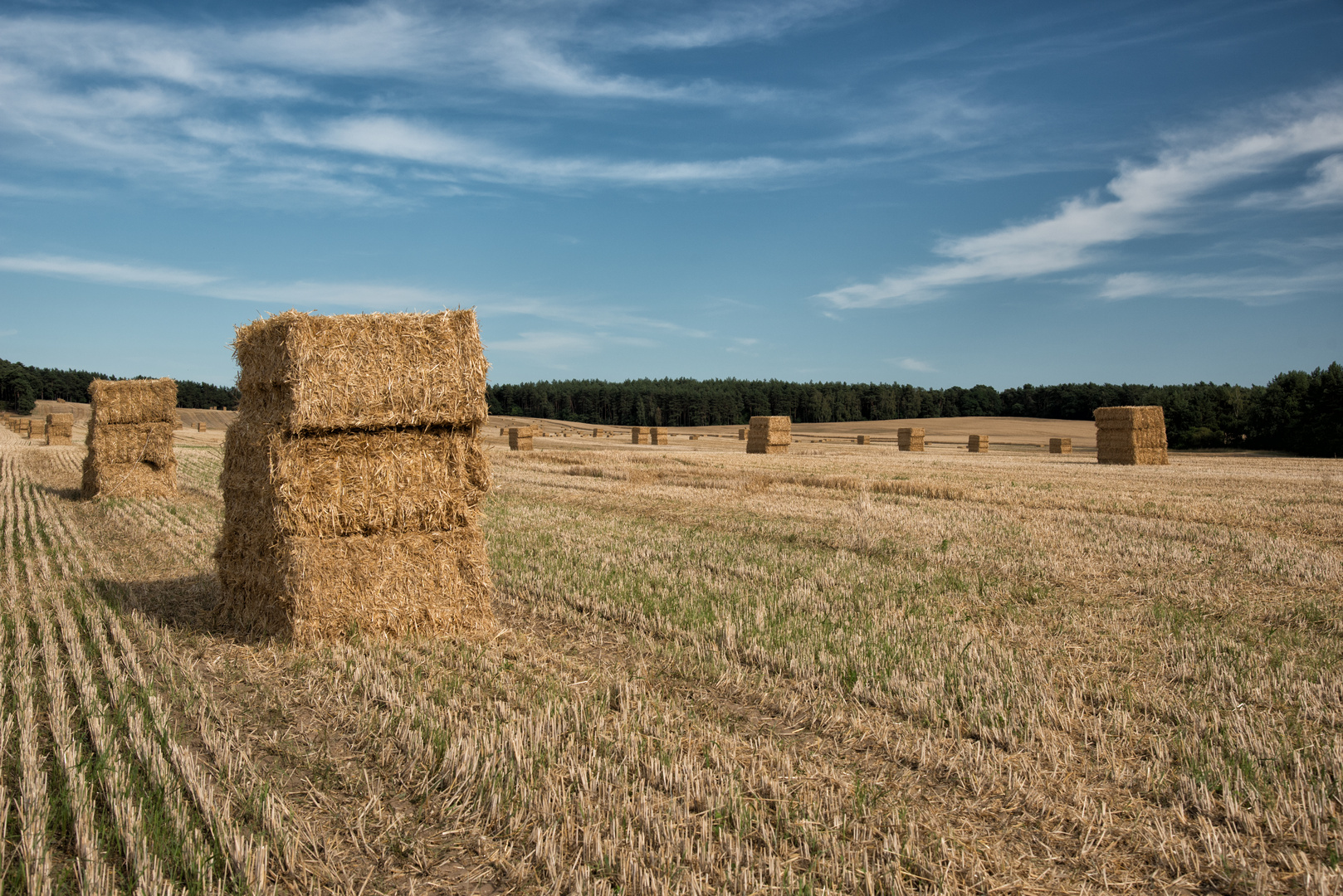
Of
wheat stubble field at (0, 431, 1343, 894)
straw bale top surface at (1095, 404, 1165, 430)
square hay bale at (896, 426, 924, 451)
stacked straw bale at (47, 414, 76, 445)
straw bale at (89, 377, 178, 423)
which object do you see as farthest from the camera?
square hay bale at (896, 426, 924, 451)

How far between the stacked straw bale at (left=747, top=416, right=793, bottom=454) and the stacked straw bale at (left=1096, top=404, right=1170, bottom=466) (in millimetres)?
12232

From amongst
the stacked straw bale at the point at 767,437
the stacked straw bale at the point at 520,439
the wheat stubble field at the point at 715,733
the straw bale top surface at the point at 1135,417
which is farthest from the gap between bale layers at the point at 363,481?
the stacked straw bale at the point at 520,439

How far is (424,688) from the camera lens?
5.80 meters

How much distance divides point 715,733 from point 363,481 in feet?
14.0

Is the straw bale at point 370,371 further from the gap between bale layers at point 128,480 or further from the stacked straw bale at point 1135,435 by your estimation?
the stacked straw bale at point 1135,435

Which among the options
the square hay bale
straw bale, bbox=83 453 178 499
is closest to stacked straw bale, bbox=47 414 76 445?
straw bale, bbox=83 453 178 499

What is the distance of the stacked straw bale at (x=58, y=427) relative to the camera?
3947cm

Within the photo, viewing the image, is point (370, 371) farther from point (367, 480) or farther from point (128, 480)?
point (128, 480)

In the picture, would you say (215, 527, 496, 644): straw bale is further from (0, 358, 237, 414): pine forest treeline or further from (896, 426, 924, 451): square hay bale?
(0, 358, 237, 414): pine forest treeline

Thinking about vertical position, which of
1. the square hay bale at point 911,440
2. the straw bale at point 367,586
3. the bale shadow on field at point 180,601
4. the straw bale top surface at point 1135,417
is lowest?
the bale shadow on field at point 180,601

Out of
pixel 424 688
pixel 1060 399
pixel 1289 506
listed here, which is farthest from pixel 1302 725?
pixel 1060 399

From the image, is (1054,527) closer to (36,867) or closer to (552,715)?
(552,715)

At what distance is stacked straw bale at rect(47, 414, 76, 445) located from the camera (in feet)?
129

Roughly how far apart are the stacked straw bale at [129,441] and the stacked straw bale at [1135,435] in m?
27.8
